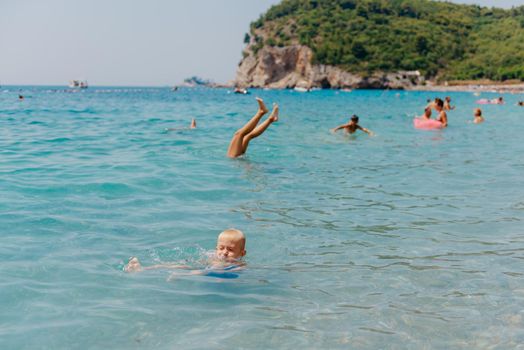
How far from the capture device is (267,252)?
5891mm

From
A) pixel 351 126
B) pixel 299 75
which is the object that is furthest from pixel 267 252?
pixel 299 75

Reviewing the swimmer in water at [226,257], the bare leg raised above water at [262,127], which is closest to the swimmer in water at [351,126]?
the bare leg raised above water at [262,127]

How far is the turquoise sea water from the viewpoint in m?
3.94

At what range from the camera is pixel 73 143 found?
15359 mm

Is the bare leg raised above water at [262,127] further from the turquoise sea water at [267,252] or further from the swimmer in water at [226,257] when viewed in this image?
the swimmer in water at [226,257]

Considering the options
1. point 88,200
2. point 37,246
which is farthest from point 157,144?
point 37,246

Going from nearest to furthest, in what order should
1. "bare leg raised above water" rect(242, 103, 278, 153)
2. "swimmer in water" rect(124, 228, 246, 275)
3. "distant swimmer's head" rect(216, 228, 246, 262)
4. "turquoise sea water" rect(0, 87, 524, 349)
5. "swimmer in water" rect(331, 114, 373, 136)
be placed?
"turquoise sea water" rect(0, 87, 524, 349)
"swimmer in water" rect(124, 228, 246, 275)
"distant swimmer's head" rect(216, 228, 246, 262)
"bare leg raised above water" rect(242, 103, 278, 153)
"swimmer in water" rect(331, 114, 373, 136)

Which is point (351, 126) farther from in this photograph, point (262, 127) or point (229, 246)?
point (229, 246)

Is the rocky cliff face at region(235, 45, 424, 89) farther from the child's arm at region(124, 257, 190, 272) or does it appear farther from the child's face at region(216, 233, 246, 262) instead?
the child's arm at region(124, 257, 190, 272)

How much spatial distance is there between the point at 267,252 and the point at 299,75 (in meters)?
137

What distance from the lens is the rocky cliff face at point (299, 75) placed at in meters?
126

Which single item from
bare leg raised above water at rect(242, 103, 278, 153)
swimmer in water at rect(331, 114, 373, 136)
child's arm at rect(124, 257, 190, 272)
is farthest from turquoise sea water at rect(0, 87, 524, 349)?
swimmer in water at rect(331, 114, 373, 136)

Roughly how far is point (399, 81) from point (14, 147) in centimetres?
11899

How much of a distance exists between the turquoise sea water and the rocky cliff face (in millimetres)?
118786
